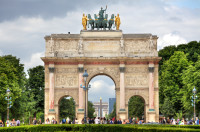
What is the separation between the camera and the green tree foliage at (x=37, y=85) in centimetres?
6391

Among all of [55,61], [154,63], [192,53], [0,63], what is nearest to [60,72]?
[55,61]

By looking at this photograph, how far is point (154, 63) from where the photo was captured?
5147 cm

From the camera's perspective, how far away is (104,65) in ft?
169

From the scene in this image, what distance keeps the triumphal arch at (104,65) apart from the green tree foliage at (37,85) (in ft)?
43.2

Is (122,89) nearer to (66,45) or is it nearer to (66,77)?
(66,77)

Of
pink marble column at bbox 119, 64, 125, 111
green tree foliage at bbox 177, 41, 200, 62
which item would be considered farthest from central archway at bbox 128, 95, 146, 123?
pink marble column at bbox 119, 64, 125, 111

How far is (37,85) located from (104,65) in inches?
675

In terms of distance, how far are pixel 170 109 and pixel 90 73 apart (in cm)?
1456

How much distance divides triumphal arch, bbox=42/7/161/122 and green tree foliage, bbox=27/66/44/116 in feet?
43.2

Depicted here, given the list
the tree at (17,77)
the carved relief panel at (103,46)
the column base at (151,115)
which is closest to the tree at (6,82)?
the tree at (17,77)

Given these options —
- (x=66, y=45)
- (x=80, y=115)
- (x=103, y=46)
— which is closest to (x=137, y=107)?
(x=103, y=46)

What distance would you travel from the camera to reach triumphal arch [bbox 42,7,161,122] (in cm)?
5078

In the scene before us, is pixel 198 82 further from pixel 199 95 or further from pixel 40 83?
pixel 40 83

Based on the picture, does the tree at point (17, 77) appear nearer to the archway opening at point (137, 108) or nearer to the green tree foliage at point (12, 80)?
the green tree foliage at point (12, 80)
